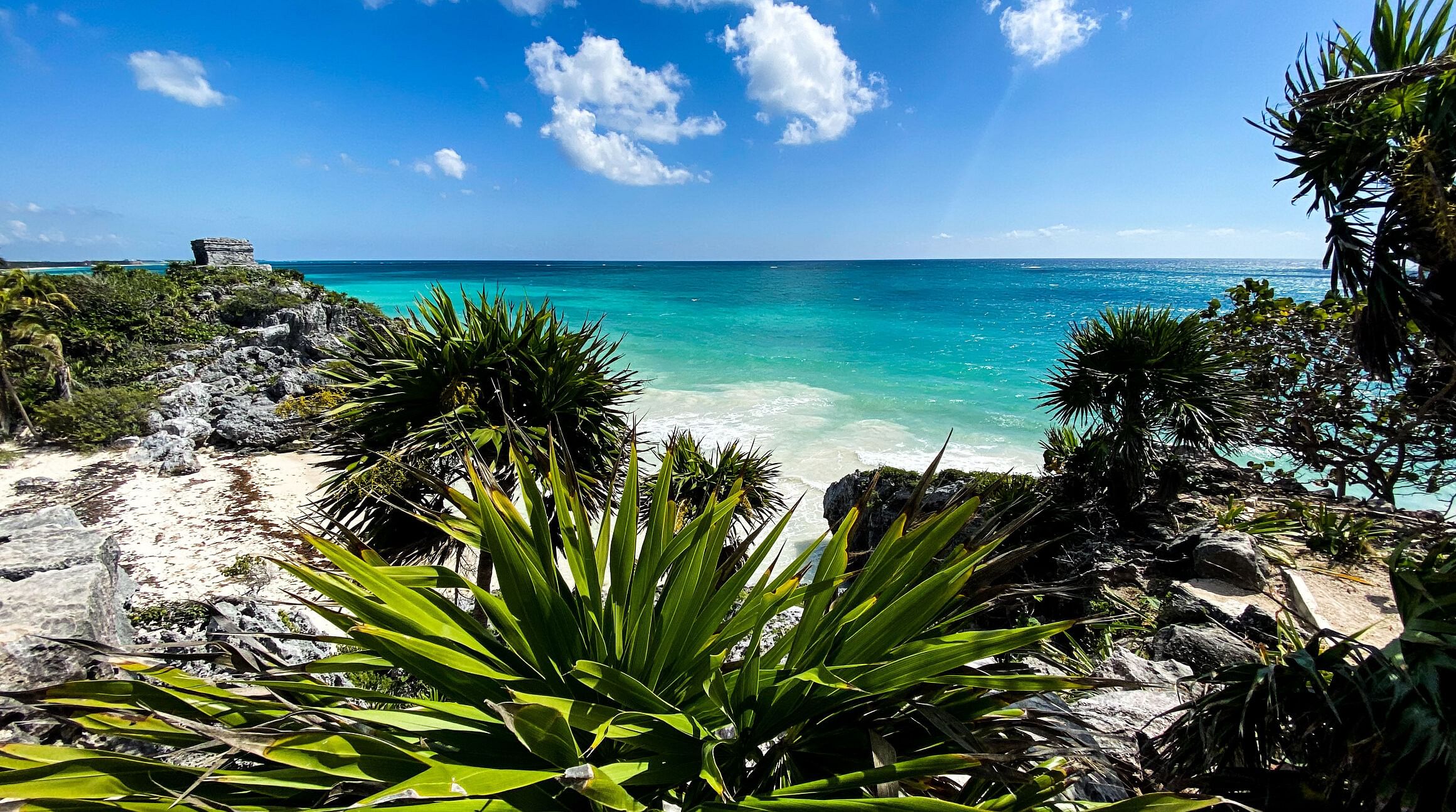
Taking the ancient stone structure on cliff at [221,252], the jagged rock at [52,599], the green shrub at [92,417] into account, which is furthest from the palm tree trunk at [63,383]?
the ancient stone structure on cliff at [221,252]

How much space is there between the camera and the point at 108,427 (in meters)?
12.6

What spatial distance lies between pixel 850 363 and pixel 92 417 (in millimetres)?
26930

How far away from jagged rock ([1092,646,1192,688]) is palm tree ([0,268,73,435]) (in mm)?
19366

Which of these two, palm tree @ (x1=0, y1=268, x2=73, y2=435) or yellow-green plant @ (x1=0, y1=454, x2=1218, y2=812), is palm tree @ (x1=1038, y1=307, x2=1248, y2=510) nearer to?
yellow-green plant @ (x1=0, y1=454, x2=1218, y2=812)

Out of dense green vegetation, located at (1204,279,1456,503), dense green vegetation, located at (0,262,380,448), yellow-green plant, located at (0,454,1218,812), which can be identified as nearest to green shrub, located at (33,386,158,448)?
dense green vegetation, located at (0,262,380,448)

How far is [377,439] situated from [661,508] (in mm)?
3676

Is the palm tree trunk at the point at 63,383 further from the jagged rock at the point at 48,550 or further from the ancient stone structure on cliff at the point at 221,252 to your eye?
the ancient stone structure on cliff at the point at 221,252

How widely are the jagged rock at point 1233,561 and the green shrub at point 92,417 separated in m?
20.8

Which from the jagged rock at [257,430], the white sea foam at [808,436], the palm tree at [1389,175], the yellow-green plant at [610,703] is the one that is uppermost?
the palm tree at [1389,175]

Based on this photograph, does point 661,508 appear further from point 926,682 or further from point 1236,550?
point 1236,550

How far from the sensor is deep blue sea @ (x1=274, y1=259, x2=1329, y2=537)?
15875 millimetres

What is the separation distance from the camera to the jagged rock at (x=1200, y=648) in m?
4.04

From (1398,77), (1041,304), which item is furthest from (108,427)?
(1041,304)

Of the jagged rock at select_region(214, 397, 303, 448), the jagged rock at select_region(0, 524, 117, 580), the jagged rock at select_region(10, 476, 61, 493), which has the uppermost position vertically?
the jagged rock at select_region(0, 524, 117, 580)
